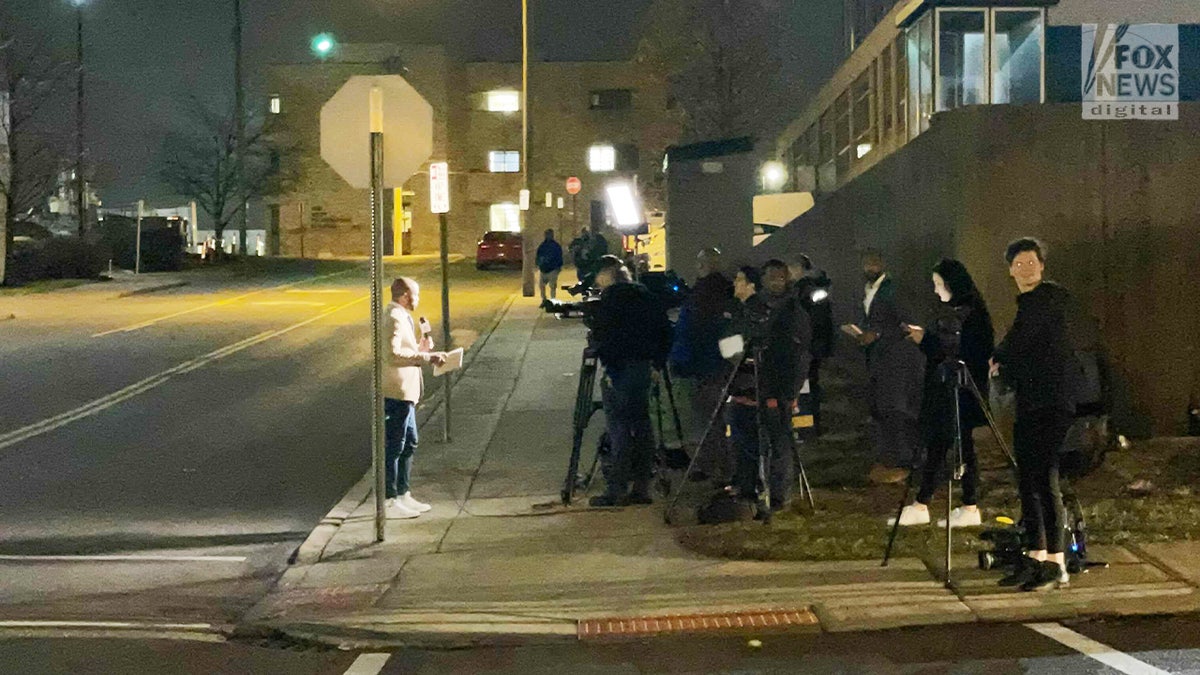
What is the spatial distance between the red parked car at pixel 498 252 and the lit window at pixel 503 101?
16797 millimetres

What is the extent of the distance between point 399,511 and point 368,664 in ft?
11.3

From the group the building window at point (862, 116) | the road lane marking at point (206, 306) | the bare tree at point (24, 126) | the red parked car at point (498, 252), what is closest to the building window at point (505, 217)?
the red parked car at point (498, 252)

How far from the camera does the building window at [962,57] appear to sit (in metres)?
18.1

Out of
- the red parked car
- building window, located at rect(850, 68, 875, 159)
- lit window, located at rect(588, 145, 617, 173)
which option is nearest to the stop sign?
building window, located at rect(850, 68, 875, 159)

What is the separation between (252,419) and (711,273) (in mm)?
6124

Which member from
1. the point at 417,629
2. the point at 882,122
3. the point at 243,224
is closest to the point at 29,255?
the point at 243,224

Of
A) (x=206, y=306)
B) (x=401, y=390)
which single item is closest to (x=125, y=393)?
(x=401, y=390)

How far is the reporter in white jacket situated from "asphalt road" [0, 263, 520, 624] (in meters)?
0.76

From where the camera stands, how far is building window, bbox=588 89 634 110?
185ft

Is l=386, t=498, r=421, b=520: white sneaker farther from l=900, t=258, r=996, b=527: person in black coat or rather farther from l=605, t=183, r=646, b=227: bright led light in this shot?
l=605, t=183, r=646, b=227: bright led light

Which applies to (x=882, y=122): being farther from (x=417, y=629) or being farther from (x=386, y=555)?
(x=417, y=629)

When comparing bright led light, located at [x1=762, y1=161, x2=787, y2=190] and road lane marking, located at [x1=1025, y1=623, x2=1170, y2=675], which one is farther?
bright led light, located at [x1=762, y1=161, x2=787, y2=190]

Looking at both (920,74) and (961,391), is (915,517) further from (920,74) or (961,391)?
(920,74)

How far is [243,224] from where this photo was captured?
49.0 metres
